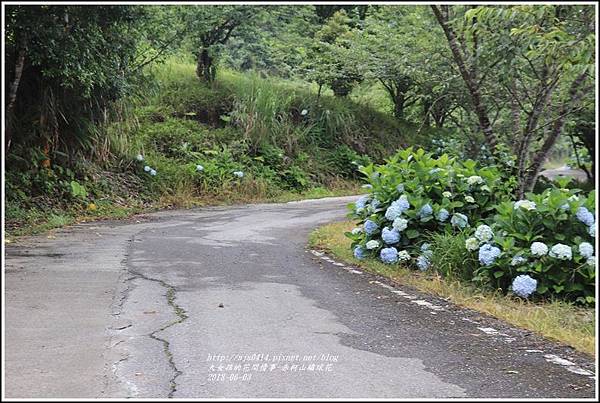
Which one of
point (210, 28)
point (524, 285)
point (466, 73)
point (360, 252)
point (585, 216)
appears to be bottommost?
point (360, 252)

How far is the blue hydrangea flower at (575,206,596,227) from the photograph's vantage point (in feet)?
21.4

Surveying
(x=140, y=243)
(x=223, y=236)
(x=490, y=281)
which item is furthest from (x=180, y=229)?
(x=490, y=281)

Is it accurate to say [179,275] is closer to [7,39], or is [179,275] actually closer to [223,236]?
[223,236]

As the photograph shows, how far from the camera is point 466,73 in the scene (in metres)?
9.62

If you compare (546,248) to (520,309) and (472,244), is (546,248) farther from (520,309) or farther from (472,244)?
(472,244)

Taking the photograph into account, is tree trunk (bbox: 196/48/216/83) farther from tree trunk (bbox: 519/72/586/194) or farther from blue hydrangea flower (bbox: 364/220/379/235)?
blue hydrangea flower (bbox: 364/220/379/235)

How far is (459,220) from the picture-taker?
8.11 m

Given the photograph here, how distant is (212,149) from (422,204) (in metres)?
13.6

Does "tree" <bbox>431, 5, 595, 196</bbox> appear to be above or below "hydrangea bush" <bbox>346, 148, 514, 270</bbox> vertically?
above

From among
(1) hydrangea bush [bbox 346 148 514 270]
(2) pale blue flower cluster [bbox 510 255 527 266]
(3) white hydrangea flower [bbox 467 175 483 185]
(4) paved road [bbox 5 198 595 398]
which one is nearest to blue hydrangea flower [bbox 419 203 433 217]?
(1) hydrangea bush [bbox 346 148 514 270]

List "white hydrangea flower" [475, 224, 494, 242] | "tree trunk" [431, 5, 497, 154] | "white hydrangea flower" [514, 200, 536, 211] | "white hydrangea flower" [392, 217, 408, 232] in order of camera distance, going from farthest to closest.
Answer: "tree trunk" [431, 5, 497, 154], "white hydrangea flower" [392, 217, 408, 232], "white hydrangea flower" [475, 224, 494, 242], "white hydrangea flower" [514, 200, 536, 211]

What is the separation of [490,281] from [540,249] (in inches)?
31.4

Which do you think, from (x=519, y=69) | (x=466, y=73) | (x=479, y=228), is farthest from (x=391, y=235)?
(x=519, y=69)

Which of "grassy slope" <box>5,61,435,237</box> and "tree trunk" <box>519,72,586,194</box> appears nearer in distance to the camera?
"tree trunk" <box>519,72,586,194</box>
